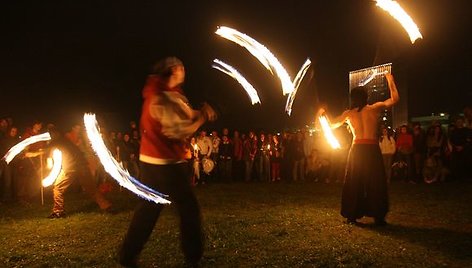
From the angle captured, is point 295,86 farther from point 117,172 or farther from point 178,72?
point 178,72

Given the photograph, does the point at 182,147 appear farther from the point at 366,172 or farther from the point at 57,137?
the point at 57,137

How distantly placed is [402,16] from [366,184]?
3216 millimetres

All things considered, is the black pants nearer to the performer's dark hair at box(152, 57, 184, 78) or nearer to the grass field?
the grass field

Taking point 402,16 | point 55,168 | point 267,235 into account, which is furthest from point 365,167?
point 55,168

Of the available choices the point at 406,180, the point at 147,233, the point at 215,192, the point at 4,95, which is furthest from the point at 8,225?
the point at 4,95

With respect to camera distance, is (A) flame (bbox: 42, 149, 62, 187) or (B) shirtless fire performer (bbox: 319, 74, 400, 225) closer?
(B) shirtless fire performer (bbox: 319, 74, 400, 225)

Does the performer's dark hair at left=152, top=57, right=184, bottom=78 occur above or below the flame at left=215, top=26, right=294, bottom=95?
below

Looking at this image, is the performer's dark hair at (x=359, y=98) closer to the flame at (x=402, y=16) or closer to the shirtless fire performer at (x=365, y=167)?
the shirtless fire performer at (x=365, y=167)

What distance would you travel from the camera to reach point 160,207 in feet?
16.9

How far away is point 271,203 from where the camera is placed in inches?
421

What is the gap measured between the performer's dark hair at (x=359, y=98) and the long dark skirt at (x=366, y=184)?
644mm

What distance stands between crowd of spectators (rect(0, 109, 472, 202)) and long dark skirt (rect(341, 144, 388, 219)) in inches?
252

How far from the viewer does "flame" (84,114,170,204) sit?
5.02m

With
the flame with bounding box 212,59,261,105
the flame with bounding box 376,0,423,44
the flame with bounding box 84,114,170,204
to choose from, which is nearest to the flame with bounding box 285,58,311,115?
the flame with bounding box 212,59,261,105
